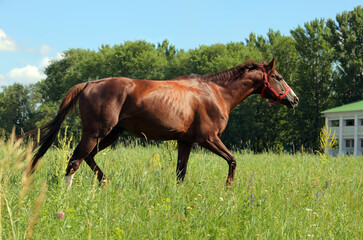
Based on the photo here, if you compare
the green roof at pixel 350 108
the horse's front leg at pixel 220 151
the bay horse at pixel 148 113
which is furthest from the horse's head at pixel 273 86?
the green roof at pixel 350 108

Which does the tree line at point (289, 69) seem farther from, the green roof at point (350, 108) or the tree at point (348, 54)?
the green roof at point (350, 108)

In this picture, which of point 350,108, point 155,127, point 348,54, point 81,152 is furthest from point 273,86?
point 348,54

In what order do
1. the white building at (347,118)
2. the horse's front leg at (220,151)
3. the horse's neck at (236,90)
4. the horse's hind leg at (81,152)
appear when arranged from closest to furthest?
1. the horse's hind leg at (81,152)
2. the horse's front leg at (220,151)
3. the horse's neck at (236,90)
4. the white building at (347,118)

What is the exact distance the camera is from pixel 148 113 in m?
5.52

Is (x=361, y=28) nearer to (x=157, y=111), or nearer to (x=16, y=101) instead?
(x=157, y=111)

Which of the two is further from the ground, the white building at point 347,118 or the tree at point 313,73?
the tree at point 313,73

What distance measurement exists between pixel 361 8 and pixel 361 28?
2682 millimetres

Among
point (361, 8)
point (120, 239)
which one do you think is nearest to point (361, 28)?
point (361, 8)

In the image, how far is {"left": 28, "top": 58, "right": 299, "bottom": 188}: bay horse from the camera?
5.27m

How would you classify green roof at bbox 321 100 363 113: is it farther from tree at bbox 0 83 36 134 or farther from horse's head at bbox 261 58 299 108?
tree at bbox 0 83 36 134

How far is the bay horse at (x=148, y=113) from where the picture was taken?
5.27 metres

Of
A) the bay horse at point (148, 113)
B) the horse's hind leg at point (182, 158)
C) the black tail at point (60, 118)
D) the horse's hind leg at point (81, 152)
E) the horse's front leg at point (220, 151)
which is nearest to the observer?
the horse's hind leg at point (81, 152)

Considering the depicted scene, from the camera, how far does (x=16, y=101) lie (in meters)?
60.7

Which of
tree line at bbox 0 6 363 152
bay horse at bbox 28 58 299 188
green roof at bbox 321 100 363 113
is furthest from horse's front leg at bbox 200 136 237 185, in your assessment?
green roof at bbox 321 100 363 113
